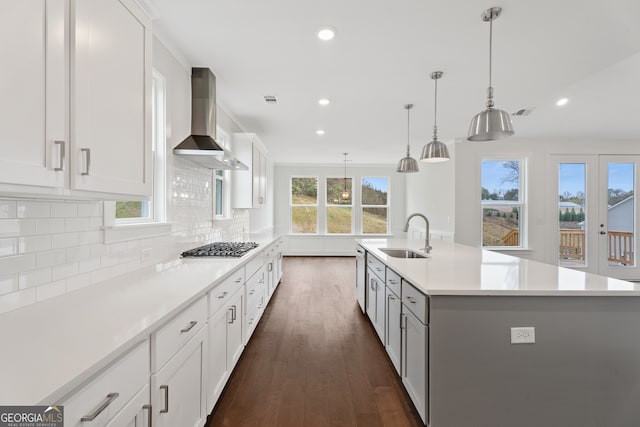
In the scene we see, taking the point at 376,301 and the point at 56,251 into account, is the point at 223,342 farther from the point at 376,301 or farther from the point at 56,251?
the point at 376,301

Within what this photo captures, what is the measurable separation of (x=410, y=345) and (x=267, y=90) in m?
2.91

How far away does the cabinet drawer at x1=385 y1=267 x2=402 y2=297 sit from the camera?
2205 millimetres

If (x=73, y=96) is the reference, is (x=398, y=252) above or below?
below

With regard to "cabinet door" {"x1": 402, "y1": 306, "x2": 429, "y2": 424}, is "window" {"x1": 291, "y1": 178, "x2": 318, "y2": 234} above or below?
above

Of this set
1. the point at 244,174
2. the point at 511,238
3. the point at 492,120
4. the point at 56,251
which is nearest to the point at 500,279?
the point at 492,120

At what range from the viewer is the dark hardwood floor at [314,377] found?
6.33 feet

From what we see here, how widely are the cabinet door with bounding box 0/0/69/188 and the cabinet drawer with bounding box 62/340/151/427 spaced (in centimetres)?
64

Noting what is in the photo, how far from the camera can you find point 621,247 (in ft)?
18.8

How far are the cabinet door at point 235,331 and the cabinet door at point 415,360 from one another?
1.21 metres

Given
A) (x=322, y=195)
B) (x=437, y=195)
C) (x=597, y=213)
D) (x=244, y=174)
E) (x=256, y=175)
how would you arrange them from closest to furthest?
(x=244, y=174), (x=256, y=175), (x=597, y=213), (x=437, y=195), (x=322, y=195)

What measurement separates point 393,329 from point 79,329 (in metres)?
2.03

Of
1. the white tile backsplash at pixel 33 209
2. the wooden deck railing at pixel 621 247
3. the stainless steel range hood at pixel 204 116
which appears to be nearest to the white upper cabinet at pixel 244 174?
the stainless steel range hood at pixel 204 116

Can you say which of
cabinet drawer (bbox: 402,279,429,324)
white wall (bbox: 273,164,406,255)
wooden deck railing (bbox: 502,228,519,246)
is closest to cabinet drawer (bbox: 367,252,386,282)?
cabinet drawer (bbox: 402,279,429,324)

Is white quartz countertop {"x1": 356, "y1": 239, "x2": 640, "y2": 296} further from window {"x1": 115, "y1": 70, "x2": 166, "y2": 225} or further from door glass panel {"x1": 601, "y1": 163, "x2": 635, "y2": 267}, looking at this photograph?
door glass panel {"x1": 601, "y1": 163, "x2": 635, "y2": 267}
